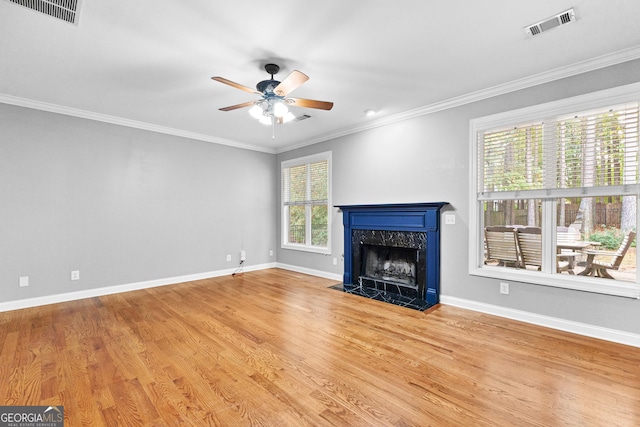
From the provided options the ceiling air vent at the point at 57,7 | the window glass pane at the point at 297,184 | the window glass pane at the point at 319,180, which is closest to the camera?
the ceiling air vent at the point at 57,7

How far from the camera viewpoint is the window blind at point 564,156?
2678 mm

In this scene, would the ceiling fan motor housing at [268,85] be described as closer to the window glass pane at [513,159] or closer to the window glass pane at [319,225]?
the window glass pane at [513,159]

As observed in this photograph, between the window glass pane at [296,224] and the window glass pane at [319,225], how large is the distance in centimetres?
30

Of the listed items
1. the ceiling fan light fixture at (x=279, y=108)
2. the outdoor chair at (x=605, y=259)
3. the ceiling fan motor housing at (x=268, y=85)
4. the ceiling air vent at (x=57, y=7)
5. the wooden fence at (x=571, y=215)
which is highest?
the ceiling air vent at (x=57, y=7)

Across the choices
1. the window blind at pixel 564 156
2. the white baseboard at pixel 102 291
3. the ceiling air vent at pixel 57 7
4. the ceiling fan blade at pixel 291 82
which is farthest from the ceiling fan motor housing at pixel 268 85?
the white baseboard at pixel 102 291

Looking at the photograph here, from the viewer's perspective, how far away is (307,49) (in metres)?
2.56

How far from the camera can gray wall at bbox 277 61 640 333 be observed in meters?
2.76

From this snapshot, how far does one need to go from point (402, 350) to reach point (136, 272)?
4194mm

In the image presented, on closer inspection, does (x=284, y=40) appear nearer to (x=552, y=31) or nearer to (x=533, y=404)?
(x=552, y=31)

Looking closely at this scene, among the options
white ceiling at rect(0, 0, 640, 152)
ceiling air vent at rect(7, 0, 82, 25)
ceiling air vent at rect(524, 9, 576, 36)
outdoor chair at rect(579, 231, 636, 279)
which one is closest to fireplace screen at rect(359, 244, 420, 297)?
outdoor chair at rect(579, 231, 636, 279)

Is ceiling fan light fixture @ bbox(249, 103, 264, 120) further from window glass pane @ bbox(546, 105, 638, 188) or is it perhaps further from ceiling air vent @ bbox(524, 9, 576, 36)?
window glass pane @ bbox(546, 105, 638, 188)

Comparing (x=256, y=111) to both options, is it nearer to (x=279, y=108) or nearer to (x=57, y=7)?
(x=279, y=108)

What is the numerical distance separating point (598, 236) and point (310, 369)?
120 inches

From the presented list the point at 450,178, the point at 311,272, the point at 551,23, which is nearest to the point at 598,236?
the point at 450,178
